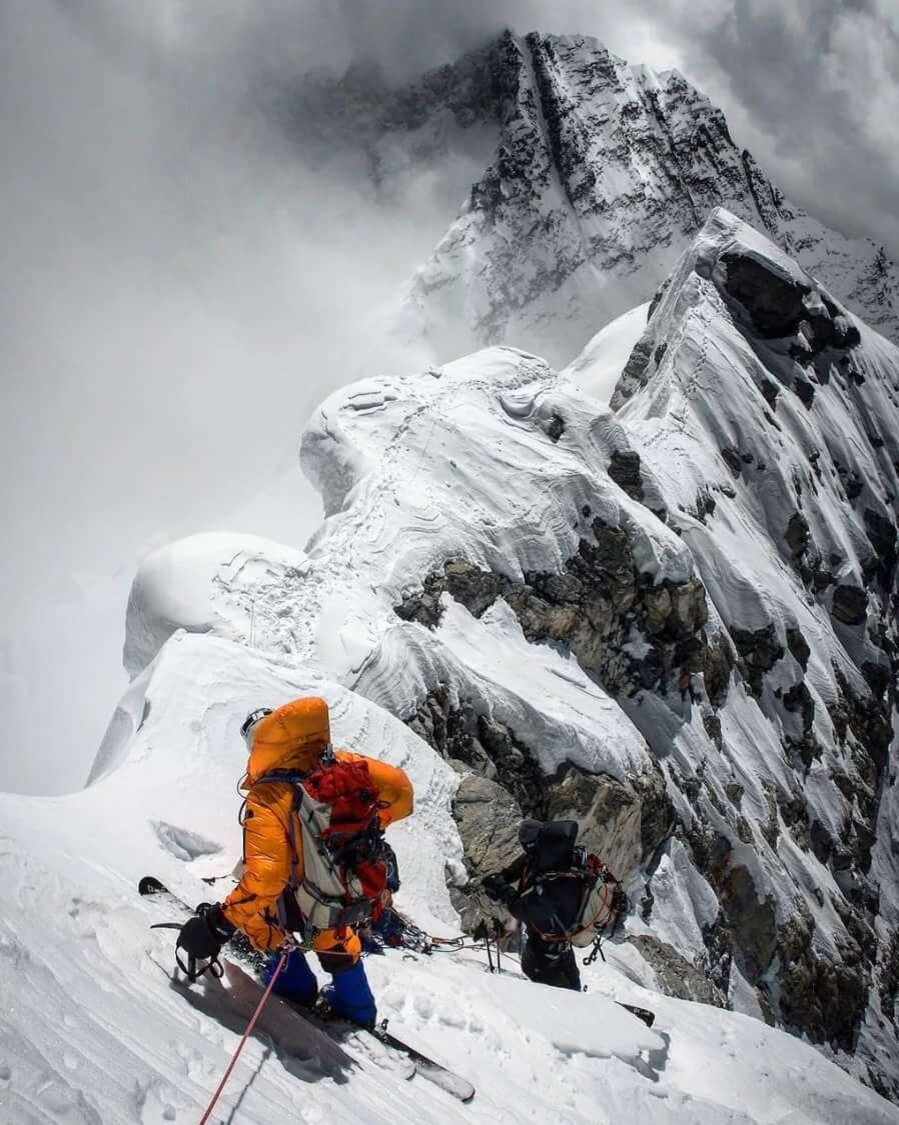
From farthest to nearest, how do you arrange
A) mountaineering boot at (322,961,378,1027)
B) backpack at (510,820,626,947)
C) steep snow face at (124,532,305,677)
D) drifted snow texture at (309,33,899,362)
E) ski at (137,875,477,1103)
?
1. drifted snow texture at (309,33,899,362)
2. steep snow face at (124,532,305,677)
3. backpack at (510,820,626,947)
4. mountaineering boot at (322,961,378,1027)
5. ski at (137,875,477,1103)

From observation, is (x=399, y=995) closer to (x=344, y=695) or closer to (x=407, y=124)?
(x=344, y=695)

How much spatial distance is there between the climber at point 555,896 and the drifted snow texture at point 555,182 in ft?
327

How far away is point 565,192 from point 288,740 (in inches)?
5342

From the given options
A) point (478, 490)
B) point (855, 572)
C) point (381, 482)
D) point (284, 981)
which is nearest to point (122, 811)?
point (284, 981)

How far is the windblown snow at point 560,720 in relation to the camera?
12.1 ft

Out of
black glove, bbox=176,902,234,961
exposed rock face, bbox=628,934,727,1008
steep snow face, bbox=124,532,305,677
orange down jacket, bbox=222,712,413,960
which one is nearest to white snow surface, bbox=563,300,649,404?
steep snow face, bbox=124,532,305,677

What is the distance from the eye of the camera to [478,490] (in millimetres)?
17156

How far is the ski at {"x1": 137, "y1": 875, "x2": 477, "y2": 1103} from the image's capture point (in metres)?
3.97

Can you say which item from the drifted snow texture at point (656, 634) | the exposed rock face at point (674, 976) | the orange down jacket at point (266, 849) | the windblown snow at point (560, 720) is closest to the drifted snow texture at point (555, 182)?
the windblown snow at point (560, 720)

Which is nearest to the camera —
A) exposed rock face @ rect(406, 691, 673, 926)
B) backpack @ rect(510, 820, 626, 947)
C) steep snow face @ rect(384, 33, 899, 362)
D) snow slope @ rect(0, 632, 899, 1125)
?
snow slope @ rect(0, 632, 899, 1125)

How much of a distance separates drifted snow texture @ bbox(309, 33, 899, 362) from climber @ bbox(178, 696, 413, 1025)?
101620mm

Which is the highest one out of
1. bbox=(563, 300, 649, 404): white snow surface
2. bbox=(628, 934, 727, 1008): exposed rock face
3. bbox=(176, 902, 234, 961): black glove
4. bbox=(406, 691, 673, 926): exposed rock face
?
bbox=(563, 300, 649, 404): white snow surface

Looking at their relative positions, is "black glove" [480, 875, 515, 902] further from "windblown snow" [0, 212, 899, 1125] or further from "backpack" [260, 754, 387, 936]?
"backpack" [260, 754, 387, 936]

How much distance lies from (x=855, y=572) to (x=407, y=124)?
443 feet
